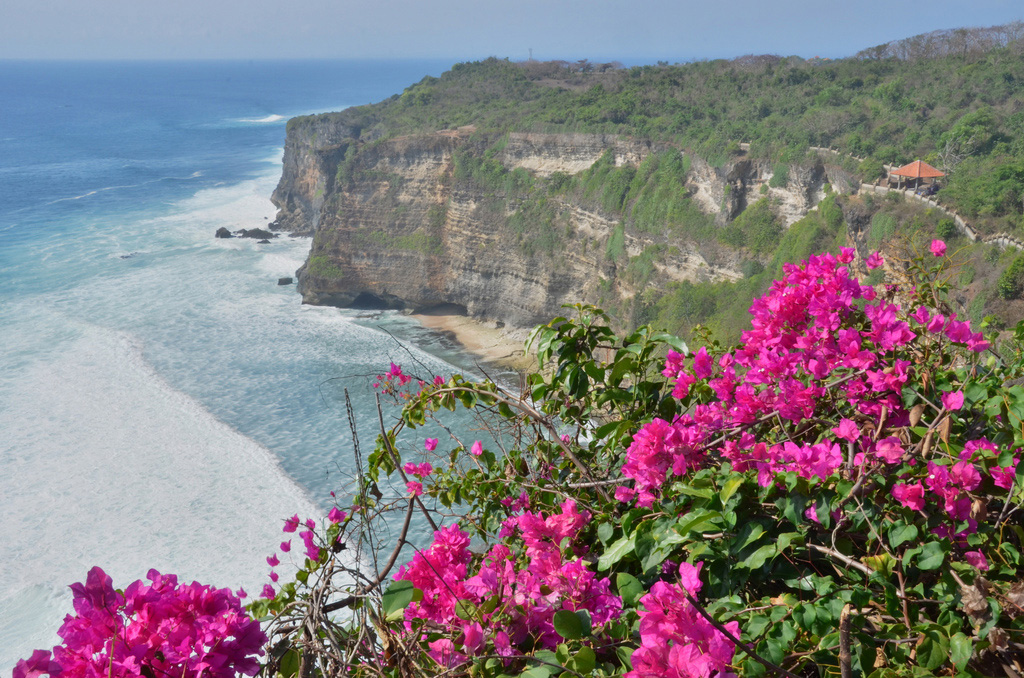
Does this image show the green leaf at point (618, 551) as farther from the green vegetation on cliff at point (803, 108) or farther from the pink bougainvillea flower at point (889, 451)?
the green vegetation on cliff at point (803, 108)

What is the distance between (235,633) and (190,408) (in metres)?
25.9

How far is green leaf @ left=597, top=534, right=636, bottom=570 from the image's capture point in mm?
1780

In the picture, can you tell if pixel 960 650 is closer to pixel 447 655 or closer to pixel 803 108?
pixel 447 655

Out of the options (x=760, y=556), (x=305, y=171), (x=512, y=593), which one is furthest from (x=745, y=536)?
(x=305, y=171)

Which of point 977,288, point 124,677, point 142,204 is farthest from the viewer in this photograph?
point 142,204

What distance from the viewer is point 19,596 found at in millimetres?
15305

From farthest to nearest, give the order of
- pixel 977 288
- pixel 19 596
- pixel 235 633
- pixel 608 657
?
pixel 977 288
pixel 19 596
pixel 608 657
pixel 235 633

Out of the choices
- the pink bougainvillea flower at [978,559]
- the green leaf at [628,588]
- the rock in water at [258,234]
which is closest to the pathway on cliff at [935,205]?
the pink bougainvillea flower at [978,559]

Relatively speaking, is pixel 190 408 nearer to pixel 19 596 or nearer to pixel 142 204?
pixel 19 596

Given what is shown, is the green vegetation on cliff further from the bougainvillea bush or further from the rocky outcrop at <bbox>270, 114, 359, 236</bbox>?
the bougainvillea bush

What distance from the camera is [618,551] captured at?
180cm

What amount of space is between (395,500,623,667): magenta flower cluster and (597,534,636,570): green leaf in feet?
0.22

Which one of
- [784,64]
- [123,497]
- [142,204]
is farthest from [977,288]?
[142,204]

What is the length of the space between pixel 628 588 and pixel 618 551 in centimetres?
12
